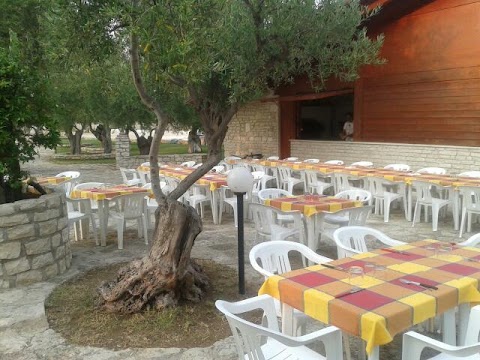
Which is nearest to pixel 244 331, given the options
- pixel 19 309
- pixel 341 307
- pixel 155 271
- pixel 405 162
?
pixel 341 307

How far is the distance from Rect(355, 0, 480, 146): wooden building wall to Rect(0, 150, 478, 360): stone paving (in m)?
3.99

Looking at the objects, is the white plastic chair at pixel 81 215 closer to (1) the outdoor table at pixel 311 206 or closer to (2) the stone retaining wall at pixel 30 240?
(2) the stone retaining wall at pixel 30 240

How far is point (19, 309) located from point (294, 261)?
2.88m

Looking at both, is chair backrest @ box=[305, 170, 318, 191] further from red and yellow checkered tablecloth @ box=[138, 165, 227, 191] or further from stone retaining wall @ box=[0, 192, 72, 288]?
stone retaining wall @ box=[0, 192, 72, 288]

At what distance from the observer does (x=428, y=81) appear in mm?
10664

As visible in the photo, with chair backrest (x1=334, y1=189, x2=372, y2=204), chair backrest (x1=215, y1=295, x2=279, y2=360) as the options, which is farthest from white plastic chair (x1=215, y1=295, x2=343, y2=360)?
chair backrest (x1=334, y1=189, x2=372, y2=204)

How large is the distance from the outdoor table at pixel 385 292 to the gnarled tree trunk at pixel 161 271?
4.33 feet

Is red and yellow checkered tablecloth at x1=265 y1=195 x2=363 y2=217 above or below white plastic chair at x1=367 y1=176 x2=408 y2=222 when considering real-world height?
above

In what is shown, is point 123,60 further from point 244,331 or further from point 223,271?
point 244,331

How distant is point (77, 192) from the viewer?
20.5ft

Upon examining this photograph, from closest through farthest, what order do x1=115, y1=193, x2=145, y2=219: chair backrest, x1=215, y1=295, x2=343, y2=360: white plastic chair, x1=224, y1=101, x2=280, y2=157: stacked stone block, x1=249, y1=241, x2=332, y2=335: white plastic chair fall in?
x1=215, y1=295, x2=343, y2=360: white plastic chair → x1=249, y1=241, x2=332, y2=335: white plastic chair → x1=115, y1=193, x2=145, y2=219: chair backrest → x1=224, y1=101, x2=280, y2=157: stacked stone block

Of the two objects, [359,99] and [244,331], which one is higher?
[359,99]

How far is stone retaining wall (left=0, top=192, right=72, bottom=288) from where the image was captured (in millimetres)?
4227

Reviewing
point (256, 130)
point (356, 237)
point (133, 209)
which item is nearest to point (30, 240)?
point (133, 209)
